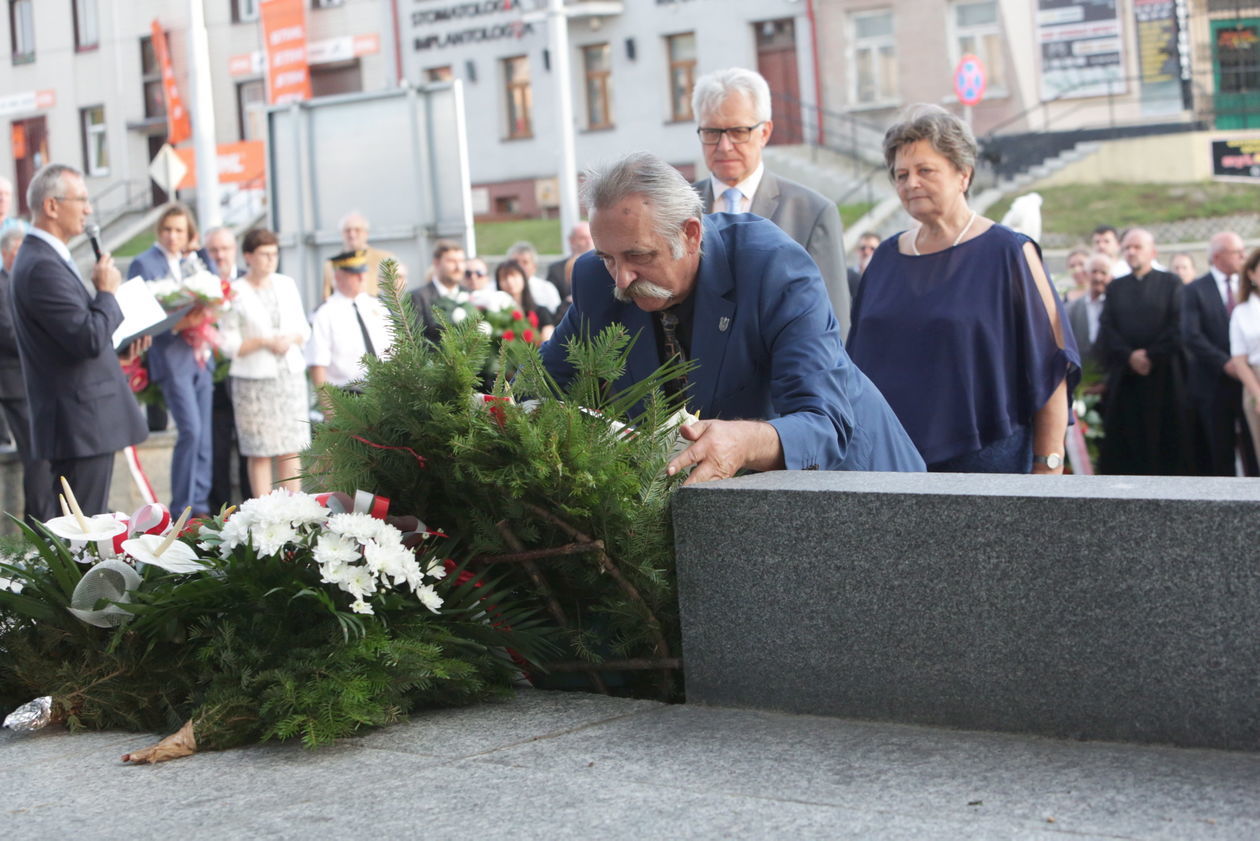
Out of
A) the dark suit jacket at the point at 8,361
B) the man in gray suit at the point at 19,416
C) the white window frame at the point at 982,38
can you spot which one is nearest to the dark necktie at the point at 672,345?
the man in gray suit at the point at 19,416

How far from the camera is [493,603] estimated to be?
394cm

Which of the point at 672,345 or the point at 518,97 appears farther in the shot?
the point at 518,97

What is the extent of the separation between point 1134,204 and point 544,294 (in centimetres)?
1862

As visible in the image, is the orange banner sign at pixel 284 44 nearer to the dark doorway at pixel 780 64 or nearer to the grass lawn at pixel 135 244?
the grass lawn at pixel 135 244

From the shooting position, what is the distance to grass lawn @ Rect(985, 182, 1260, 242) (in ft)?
89.6

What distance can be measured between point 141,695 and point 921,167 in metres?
2.77

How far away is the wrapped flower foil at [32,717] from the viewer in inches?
160

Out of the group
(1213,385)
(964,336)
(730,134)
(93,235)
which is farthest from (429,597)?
(1213,385)

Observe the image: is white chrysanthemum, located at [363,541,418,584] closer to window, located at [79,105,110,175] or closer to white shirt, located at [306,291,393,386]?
white shirt, located at [306,291,393,386]

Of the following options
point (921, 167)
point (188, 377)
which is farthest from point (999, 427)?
point (188, 377)

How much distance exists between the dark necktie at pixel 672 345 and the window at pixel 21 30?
51.2 meters

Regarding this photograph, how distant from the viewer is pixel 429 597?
377cm

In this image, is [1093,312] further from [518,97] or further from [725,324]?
[518,97]

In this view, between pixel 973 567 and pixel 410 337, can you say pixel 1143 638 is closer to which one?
pixel 973 567
